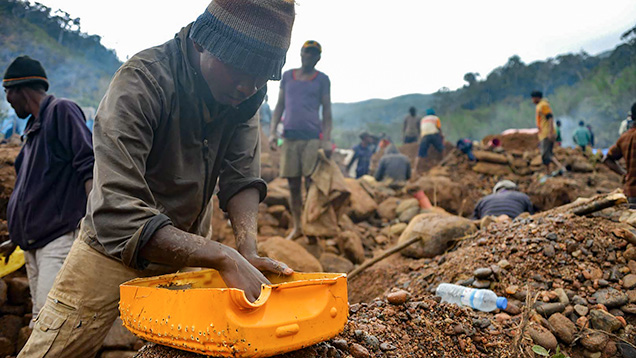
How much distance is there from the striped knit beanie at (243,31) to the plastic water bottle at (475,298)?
5.99 feet

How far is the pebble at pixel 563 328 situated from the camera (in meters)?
2.22

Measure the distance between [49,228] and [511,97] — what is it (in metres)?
39.3

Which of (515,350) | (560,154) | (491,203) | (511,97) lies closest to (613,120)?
(511,97)

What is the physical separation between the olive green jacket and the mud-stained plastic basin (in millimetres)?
191

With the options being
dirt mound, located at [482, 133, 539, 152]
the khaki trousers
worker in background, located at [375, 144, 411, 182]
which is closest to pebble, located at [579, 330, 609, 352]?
the khaki trousers

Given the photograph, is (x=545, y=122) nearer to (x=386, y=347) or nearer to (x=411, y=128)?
(x=411, y=128)

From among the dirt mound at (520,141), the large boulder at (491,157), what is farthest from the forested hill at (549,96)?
the large boulder at (491,157)

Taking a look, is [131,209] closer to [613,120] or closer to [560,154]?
[560,154]

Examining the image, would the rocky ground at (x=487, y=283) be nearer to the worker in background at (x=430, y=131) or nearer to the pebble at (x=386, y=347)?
the pebble at (x=386, y=347)

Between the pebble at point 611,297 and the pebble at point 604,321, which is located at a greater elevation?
Answer: the pebble at point 611,297

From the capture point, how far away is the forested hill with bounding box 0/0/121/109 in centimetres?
799

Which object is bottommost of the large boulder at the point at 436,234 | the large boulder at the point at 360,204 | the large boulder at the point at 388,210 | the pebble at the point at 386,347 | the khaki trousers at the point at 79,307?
the large boulder at the point at 388,210

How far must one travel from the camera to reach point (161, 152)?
5.51 feet

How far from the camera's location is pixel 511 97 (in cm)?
3659
